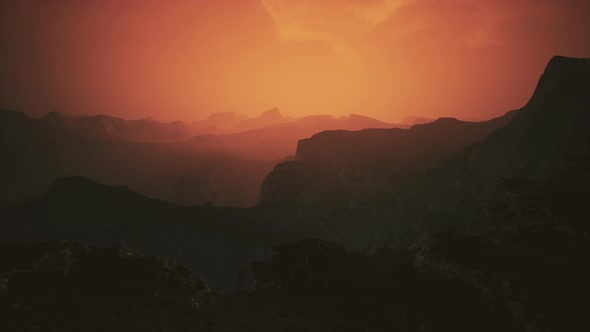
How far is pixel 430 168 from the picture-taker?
103062 mm

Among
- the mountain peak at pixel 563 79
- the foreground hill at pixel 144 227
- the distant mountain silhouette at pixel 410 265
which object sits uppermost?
the mountain peak at pixel 563 79

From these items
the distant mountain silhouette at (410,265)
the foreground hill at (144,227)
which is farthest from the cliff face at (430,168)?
the foreground hill at (144,227)

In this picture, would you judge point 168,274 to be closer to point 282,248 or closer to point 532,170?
point 282,248

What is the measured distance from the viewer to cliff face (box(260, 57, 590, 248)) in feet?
218

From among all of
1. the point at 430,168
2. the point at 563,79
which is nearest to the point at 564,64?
the point at 563,79

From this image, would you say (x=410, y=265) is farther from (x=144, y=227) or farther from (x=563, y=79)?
(x=144, y=227)

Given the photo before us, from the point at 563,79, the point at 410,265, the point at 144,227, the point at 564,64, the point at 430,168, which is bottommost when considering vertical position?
the point at 144,227

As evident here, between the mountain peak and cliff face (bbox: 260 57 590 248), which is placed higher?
the mountain peak

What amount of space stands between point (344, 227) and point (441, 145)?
5024cm

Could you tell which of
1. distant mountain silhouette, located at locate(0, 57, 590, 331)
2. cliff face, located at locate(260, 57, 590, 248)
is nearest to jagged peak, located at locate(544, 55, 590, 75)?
cliff face, located at locate(260, 57, 590, 248)

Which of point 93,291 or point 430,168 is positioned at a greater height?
point 430,168

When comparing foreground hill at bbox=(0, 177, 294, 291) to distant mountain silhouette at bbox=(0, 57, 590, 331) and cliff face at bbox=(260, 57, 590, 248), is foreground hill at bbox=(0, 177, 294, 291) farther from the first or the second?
cliff face at bbox=(260, 57, 590, 248)

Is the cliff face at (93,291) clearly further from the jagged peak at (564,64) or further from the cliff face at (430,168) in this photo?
the jagged peak at (564,64)

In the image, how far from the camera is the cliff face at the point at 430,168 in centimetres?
6650
